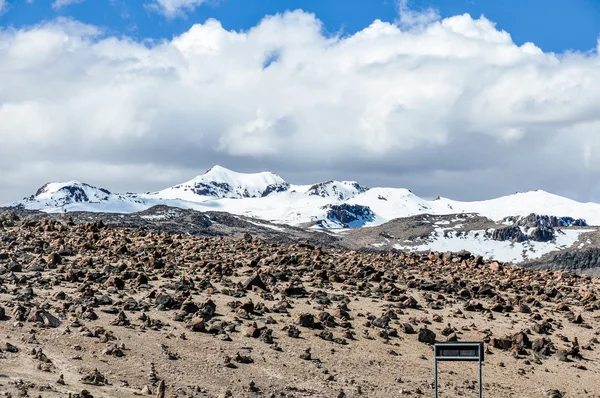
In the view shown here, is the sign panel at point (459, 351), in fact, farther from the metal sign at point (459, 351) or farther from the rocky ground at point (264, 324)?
the rocky ground at point (264, 324)

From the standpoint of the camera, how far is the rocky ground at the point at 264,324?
29.3m

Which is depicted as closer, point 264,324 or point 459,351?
point 459,351

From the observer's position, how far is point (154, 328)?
110 ft

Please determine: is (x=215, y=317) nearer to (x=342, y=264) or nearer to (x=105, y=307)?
(x=105, y=307)

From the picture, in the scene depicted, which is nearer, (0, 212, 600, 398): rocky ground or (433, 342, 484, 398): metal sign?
(433, 342, 484, 398): metal sign

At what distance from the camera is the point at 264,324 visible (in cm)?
3559

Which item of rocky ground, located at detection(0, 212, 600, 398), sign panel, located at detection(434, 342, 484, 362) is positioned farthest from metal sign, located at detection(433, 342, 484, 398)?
rocky ground, located at detection(0, 212, 600, 398)

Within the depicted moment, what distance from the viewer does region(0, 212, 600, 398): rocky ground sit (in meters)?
29.3

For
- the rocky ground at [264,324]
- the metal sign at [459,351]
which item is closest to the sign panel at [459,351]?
the metal sign at [459,351]

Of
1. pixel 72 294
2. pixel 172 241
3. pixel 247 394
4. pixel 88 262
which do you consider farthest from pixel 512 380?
pixel 172 241

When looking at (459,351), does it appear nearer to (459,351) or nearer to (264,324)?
(459,351)

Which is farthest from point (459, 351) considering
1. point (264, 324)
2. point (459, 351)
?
point (264, 324)

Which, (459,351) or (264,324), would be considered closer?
(459,351)

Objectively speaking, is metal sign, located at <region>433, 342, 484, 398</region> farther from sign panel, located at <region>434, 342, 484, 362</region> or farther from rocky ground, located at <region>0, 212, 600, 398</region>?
rocky ground, located at <region>0, 212, 600, 398</region>
